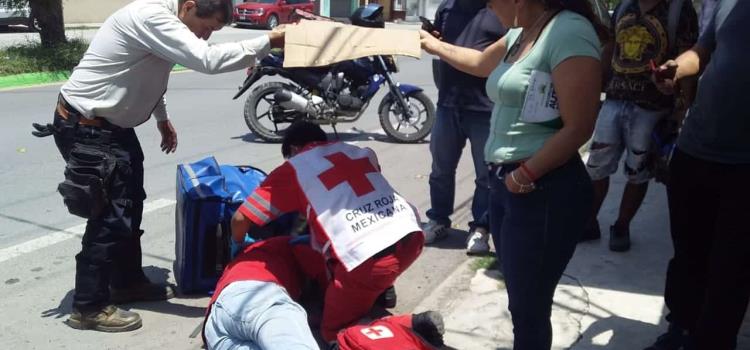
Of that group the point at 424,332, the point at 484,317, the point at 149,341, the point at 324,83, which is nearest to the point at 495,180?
the point at 424,332

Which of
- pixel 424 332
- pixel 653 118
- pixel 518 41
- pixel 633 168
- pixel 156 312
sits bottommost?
pixel 156 312

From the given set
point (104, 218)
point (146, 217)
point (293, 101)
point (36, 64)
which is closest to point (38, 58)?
point (36, 64)

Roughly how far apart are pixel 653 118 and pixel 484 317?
1.54 metres

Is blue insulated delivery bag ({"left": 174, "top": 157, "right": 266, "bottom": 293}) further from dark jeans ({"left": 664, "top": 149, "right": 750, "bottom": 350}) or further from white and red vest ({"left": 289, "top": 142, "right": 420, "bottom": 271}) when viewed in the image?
dark jeans ({"left": 664, "top": 149, "right": 750, "bottom": 350})

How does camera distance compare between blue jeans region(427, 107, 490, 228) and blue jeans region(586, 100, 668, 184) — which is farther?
blue jeans region(427, 107, 490, 228)

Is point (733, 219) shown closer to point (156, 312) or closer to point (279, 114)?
point (156, 312)

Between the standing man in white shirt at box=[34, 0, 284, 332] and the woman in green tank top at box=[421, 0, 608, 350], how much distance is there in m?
1.14

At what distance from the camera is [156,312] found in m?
3.91

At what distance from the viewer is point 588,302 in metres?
3.96

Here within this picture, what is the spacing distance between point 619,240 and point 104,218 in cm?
297

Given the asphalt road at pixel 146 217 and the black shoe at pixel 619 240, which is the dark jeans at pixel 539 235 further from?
the black shoe at pixel 619 240

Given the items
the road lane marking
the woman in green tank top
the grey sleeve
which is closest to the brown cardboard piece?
the woman in green tank top

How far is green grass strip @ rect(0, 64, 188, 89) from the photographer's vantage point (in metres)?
12.1

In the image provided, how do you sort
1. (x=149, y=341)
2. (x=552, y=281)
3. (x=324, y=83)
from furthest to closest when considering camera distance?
(x=324, y=83), (x=149, y=341), (x=552, y=281)
